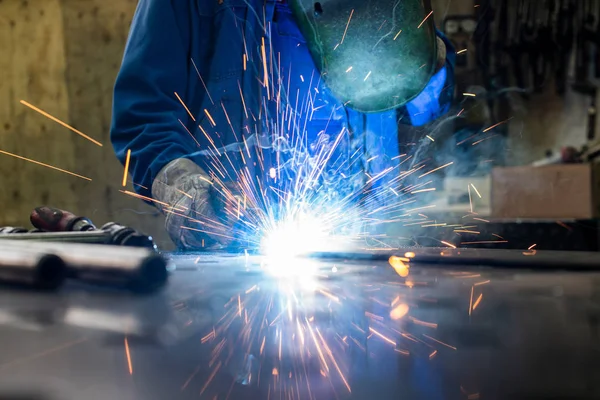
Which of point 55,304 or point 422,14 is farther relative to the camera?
point 422,14

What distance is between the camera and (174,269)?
72cm

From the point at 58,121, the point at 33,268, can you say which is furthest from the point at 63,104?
the point at 33,268

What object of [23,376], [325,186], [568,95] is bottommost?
[23,376]

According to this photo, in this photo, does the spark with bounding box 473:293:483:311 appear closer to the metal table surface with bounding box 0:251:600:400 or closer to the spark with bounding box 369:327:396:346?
the metal table surface with bounding box 0:251:600:400

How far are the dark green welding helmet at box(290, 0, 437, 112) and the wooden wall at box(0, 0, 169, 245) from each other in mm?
2024

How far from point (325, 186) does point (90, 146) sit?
192 centimetres

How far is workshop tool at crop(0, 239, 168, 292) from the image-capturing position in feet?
1.74

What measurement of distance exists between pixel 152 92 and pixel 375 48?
723 mm

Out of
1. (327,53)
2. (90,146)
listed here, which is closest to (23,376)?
(327,53)

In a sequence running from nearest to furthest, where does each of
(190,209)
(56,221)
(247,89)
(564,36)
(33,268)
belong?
(33,268) → (56,221) → (190,209) → (247,89) → (564,36)

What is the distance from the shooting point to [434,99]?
5.05 feet

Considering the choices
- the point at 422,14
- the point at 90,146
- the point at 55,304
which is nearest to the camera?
the point at 55,304

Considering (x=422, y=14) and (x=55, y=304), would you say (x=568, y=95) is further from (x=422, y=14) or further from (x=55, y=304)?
(x=55, y=304)

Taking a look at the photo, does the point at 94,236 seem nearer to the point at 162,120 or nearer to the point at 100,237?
the point at 100,237
